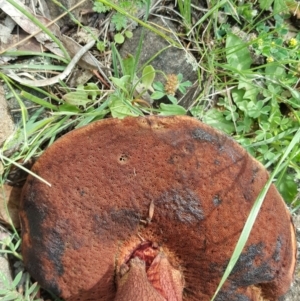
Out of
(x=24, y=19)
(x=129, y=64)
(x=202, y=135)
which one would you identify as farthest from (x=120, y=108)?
(x=24, y=19)

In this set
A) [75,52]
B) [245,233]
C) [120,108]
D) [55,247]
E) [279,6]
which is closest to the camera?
[245,233]

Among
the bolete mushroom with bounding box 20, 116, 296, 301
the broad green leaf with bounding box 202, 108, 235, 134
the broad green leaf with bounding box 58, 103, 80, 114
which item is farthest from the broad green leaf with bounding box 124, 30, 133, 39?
the bolete mushroom with bounding box 20, 116, 296, 301

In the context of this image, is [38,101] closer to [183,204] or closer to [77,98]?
[77,98]

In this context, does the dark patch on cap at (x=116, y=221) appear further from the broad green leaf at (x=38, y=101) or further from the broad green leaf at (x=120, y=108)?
the broad green leaf at (x=38, y=101)

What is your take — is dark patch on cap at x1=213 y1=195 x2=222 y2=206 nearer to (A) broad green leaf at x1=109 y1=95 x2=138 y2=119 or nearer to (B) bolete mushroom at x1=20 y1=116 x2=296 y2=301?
(B) bolete mushroom at x1=20 y1=116 x2=296 y2=301

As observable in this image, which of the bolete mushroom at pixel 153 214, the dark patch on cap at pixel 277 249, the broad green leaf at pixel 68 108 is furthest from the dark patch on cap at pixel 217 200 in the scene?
the broad green leaf at pixel 68 108

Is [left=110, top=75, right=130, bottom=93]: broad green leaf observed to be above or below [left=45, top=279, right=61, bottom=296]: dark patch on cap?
above

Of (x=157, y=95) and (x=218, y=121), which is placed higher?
(x=157, y=95)
